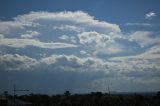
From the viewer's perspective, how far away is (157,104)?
73.4m

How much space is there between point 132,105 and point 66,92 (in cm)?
7645

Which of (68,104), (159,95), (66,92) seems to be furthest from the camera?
(66,92)

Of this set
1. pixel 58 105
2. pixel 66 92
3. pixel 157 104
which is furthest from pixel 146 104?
pixel 66 92

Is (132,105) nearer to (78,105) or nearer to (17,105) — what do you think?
(78,105)

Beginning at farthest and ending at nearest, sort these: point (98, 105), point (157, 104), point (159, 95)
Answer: point (159, 95), point (98, 105), point (157, 104)

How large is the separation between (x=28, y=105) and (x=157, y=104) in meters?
30.4

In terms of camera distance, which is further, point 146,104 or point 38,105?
point 38,105

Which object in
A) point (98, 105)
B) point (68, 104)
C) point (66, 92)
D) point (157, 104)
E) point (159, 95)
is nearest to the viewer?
point (157, 104)

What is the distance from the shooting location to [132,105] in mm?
76188

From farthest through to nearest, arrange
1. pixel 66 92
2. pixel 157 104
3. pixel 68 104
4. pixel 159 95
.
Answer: pixel 66 92
pixel 159 95
pixel 68 104
pixel 157 104

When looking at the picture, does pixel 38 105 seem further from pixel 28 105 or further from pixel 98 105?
pixel 98 105

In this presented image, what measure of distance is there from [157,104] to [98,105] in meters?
14.4

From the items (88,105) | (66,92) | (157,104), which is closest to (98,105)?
(88,105)

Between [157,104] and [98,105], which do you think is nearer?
[157,104]
